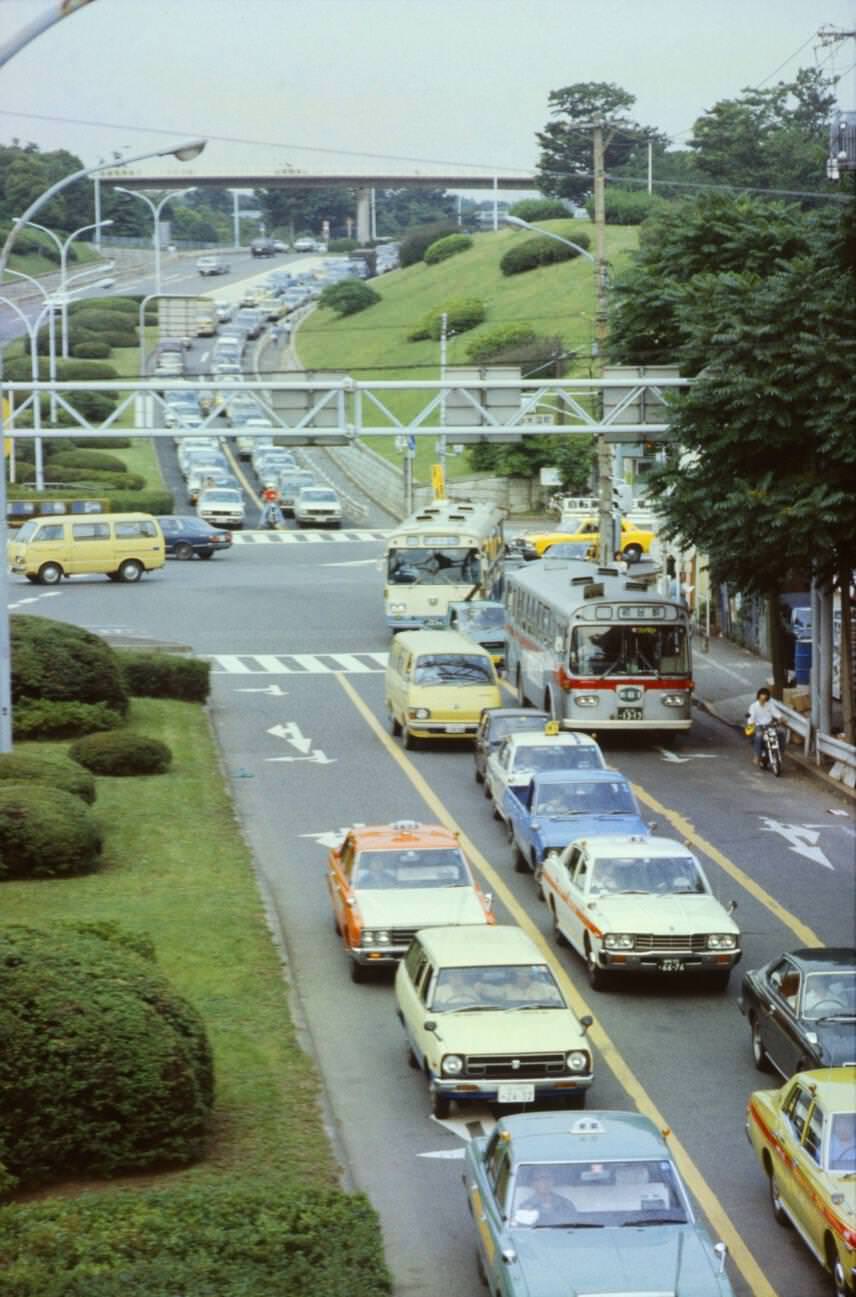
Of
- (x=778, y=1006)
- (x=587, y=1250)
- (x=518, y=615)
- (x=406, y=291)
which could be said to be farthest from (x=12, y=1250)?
(x=406, y=291)

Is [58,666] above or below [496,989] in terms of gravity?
above

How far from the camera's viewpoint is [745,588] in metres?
35.7

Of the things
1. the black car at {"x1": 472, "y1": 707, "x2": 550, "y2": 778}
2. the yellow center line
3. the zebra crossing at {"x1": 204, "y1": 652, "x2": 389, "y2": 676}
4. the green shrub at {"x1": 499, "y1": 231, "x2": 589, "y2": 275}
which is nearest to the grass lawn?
the yellow center line

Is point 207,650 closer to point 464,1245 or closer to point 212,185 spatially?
point 464,1245

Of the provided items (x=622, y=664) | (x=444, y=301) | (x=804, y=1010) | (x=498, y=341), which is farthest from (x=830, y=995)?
(x=444, y=301)

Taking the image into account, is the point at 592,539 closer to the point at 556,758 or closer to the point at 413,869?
the point at 556,758

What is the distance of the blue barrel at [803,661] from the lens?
4328 centimetres

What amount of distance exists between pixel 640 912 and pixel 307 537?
58591mm

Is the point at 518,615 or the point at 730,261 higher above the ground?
the point at 730,261

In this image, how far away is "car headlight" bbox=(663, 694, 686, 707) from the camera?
3706 centimetres

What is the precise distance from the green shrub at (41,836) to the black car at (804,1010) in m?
9.56

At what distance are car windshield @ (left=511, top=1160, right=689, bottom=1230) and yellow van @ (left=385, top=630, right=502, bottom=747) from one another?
23071mm

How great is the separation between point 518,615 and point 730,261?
28.2 ft

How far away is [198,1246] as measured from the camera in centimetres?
1246
